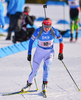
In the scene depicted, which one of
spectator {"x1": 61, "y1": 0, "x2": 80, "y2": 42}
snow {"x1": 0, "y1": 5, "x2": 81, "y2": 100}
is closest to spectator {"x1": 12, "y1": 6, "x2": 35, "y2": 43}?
snow {"x1": 0, "y1": 5, "x2": 81, "y2": 100}

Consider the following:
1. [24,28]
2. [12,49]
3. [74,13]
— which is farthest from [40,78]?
[74,13]

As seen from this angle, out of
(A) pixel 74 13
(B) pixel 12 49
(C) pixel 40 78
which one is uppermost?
(A) pixel 74 13

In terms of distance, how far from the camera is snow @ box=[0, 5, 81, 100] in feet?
16.3

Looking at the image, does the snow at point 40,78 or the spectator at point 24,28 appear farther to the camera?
the spectator at point 24,28

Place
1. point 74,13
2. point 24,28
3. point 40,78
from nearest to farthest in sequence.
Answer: point 40,78 → point 24,28 → point 74,13

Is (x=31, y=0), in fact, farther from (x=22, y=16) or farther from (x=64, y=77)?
(x=64, y=77)

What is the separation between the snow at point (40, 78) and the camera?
4.97m

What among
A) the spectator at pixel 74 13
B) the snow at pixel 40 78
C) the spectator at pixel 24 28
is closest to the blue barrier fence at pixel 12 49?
the snow at pixel 40 78

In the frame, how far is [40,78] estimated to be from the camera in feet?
20.6

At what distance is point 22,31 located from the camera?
10.8 m

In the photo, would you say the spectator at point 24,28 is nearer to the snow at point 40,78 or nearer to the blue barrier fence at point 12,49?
the blue barrier fence at point 12,49

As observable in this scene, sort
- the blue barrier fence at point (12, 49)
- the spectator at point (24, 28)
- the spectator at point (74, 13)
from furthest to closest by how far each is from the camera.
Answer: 1. the spectator at point (74, 13)
2. the spectator at point (24, 28)
3. the blue barrier fence at point (12, 49)

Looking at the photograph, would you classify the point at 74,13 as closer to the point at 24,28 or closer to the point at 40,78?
the point at 24,28

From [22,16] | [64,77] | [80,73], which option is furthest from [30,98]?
[22,16]
